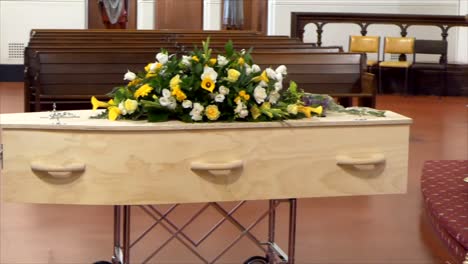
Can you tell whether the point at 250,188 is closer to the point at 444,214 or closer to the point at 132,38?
the point at 444,214

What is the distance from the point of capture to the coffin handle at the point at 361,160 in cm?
338

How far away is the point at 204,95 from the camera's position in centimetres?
336

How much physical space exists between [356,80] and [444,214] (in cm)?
284

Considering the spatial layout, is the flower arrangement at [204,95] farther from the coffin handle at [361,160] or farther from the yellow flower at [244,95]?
the coffin handle at [361,160]

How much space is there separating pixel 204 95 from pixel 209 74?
0.27 feet

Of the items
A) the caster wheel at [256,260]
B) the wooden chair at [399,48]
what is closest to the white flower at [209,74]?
the caster wheel at [256,260]


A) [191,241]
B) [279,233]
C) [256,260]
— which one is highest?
[191,241]

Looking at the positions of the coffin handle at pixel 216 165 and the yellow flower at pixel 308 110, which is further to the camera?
the yellow flower at pixel 308 110

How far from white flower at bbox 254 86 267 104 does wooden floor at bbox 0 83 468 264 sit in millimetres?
1500

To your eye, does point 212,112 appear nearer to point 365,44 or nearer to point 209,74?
point 209,74

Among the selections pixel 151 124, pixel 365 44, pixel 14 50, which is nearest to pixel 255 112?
pixel 151 124

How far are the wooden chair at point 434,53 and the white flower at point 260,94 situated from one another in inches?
408

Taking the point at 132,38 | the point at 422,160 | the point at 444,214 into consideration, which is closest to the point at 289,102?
the point at 444,214

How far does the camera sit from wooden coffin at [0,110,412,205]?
318 centimetres
